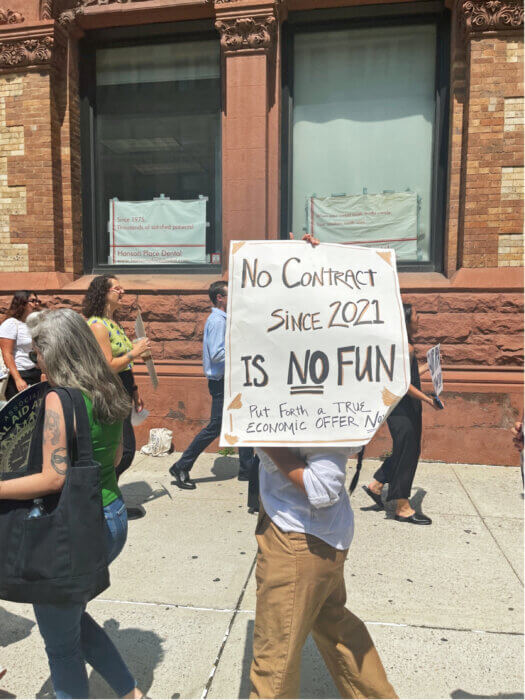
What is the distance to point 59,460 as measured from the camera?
6.25 feet

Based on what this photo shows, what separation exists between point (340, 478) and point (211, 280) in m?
5.17

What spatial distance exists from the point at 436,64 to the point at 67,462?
681 centimetres

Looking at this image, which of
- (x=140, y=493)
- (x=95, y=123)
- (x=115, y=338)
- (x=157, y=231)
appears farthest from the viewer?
(x=95, y=123)

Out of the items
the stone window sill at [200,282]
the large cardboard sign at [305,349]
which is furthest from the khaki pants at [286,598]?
the stone window sill at [200,282]

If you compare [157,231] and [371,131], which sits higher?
[371,131]

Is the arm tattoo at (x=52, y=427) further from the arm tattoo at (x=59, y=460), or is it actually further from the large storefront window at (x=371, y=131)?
the large storefront window at (x=371, y=131)

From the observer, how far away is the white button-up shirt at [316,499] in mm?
1867

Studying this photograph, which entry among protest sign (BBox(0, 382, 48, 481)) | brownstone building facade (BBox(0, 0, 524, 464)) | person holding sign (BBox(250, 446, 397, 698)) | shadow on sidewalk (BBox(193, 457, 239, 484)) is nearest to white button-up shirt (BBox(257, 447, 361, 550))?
person holding sign (BBox(250, 446, 397, 698))

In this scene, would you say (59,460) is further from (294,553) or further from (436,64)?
(436,64)

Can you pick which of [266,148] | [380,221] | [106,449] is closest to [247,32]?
[266,148]

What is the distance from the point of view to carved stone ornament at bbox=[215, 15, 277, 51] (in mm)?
6363

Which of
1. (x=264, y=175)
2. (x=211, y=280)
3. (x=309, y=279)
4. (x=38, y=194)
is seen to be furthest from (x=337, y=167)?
(x=309, y=279)

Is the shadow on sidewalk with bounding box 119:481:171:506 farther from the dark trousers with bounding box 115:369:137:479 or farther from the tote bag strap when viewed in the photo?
the tote bag strap

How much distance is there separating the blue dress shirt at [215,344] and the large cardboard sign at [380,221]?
2413 mm
